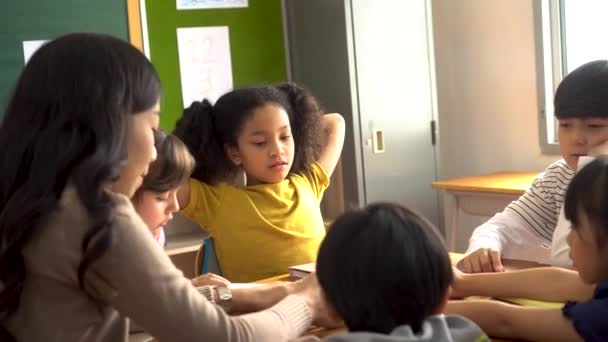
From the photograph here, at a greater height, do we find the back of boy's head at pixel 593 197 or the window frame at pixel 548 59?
the window frame at pixel 548 59

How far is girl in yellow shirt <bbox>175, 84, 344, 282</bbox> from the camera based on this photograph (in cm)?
214

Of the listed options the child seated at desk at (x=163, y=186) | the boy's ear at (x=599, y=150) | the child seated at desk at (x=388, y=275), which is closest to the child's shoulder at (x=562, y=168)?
the boy's ear at (x=599, y=150)

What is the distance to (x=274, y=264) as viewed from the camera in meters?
2.12

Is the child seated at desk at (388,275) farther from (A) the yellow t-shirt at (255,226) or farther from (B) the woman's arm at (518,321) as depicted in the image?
(A) the yellow t-shirt at (255,226)

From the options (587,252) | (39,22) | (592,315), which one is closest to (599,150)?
(587,252)

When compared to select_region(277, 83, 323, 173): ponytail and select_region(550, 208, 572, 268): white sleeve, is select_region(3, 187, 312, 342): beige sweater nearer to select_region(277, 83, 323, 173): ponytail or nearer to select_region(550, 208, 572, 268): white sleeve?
select_region(550, 208, 572, 268): white sleeve

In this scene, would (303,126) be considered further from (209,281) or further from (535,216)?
(209,281)

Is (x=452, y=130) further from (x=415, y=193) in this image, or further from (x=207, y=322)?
(x=207, y=322)

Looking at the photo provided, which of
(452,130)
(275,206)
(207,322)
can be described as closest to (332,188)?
(452,130)

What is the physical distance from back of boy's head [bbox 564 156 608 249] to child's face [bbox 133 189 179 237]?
875 millimetres

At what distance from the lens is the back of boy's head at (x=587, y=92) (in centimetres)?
186

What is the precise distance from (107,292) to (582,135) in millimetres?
1271

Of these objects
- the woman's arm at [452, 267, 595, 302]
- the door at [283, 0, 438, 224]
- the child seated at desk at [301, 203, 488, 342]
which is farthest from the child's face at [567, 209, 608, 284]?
the door at [283, 0, 438, 224]

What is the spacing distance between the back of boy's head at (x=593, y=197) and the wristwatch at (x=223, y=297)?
2.21ft
